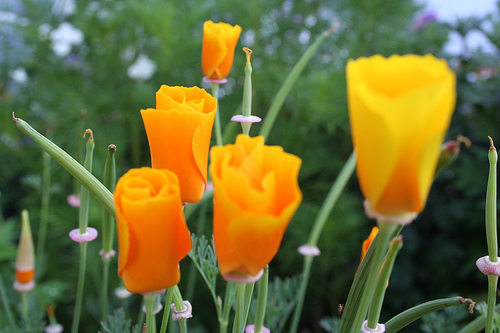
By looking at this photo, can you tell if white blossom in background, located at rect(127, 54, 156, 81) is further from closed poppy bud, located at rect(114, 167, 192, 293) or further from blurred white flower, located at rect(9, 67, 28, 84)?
closed poppy bud, located at rect(114, 167, 192, 293)

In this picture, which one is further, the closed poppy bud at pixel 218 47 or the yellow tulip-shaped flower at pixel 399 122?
the closed poppy bud at pixel 218 47

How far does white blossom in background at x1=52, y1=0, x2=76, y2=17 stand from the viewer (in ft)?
3.67

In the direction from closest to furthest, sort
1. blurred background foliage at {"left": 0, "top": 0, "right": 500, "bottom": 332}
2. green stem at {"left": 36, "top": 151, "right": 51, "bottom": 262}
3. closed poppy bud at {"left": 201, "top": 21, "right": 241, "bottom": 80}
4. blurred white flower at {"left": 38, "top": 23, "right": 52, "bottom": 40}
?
closed poppy bud at {"left": 201, "top": 21, "right": 241, "bottom": 80}
green stem at {"left": 36, "top": 151, "right": 51, "bottom": 262}
blurred background foliage at {"left": 0, "top": 0, "right": 500, "bottom": 332}
blurred white flower at {"left": 38, "top": 23, "right": 52, "bottom": 40}

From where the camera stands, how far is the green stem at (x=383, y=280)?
182 mm

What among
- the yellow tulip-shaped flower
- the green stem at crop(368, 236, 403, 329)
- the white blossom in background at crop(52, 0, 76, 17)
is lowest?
the green stem at crop(368, 236, 403, 329)

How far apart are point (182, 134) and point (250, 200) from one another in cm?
8

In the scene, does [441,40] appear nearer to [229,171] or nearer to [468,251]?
[468,251]

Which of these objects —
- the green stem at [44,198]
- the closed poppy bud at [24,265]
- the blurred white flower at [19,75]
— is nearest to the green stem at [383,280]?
the closed poppy bud at [24,265]

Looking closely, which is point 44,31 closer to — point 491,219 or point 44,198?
point 44,198

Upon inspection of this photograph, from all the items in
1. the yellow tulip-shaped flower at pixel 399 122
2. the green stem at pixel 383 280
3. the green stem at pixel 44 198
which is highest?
the yellow tulip-shaped flower at pixel 399 122

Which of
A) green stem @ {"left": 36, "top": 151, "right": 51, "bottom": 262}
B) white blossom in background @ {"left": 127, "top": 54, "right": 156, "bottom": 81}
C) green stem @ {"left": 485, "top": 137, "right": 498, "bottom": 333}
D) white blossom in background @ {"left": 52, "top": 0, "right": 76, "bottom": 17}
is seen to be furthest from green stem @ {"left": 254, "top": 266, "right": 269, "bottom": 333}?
white blossom in background @ {"left": 52, "top": 0, "right": 76, "bottom": 17}

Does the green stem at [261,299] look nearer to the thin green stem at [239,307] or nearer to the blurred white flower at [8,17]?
the thin green stem at [239,307]

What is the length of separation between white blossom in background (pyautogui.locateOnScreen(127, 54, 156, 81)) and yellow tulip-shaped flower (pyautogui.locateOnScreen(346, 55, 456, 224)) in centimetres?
103

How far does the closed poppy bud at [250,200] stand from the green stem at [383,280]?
45 mm
